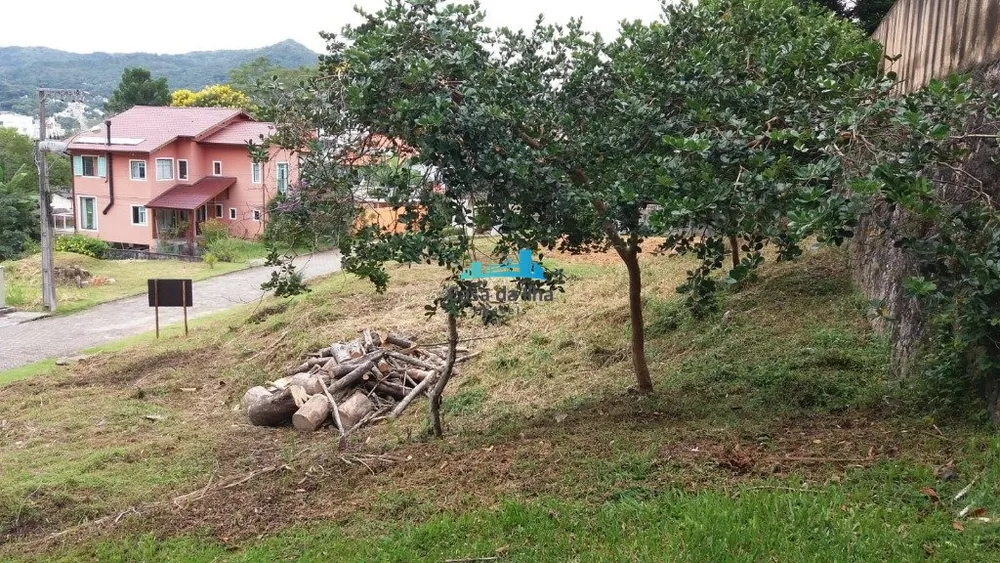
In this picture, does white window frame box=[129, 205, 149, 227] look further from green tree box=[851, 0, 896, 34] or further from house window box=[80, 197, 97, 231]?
green tree box=[851, 0, 896, 34]

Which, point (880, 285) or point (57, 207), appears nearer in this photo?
point (880, 285)

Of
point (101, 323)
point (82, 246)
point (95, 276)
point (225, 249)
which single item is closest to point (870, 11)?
point (101, 323)

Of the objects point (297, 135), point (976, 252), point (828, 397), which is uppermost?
point (297, 135)

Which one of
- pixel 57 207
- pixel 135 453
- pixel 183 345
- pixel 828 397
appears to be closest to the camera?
pixel 828 397

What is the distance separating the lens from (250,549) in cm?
539

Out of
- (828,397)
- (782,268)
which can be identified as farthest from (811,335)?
(782,268)

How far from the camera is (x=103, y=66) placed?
159375 mm

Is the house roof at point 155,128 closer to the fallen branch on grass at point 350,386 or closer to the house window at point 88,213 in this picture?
the house window at point 88,213

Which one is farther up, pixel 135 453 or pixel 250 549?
pixel 250 549

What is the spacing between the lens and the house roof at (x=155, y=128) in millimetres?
40281

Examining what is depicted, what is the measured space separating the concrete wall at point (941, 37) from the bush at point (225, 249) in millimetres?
31144

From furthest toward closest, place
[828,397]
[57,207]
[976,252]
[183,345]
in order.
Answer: [57,207]
[183,345]
[828,397]
[976,252]

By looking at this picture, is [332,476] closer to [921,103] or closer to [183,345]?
[921,103]

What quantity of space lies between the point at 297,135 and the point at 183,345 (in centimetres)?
1186
